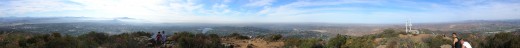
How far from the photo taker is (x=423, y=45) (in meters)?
17.1

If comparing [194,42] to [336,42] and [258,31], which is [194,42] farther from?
[258,31]

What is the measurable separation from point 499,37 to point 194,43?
1124 centimetres

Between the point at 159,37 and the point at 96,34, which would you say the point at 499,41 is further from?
the point at 96,34

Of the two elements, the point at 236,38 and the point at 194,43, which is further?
the point at 236,38

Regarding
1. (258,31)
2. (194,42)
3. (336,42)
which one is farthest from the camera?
(258,31)

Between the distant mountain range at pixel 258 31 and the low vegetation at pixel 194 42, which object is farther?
the distant mountain range at pixel 258 31

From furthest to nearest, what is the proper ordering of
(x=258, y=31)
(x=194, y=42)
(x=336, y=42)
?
1. (x=258, y=31)
2. (x=336, y=42)
3. (x=194, y=42)

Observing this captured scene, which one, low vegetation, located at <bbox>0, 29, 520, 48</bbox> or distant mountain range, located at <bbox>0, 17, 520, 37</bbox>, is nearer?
low vegetation, located at <bbox>0, 29, 520, 48</bbox>

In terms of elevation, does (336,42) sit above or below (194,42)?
below

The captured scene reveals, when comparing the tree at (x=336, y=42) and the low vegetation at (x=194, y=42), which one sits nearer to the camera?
the low vegetation at (x=194, y=42)

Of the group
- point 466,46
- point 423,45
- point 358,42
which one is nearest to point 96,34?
point 358,42

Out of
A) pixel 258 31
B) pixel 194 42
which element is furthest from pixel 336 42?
pixel 258 31

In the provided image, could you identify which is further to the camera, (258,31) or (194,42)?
(258,31)

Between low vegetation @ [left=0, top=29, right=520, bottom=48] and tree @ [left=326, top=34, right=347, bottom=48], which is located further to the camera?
tree @ [left=326, top=34, right=347, bottom=48]
